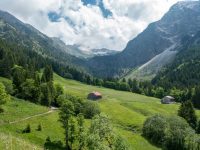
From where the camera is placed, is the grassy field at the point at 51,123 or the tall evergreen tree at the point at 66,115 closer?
the grassy field at the point at 51,123

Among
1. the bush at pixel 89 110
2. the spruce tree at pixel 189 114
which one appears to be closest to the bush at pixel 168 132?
the spruce tree at pixel 189 114

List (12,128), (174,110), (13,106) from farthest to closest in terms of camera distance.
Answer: (174,110) < (13,106) < (12,128)

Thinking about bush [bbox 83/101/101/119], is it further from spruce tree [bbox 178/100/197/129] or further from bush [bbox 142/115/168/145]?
spruce tree [bbox 178/100/197/129]

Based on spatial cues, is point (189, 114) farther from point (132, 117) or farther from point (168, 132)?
point (168, 132)

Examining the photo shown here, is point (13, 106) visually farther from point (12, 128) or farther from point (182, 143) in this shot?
point (182, 143)

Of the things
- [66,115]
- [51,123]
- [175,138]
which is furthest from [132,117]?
[66,115]

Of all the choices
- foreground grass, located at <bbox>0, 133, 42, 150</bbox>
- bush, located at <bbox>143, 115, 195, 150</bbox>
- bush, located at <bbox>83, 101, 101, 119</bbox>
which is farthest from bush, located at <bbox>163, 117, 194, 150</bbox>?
foreground grass, located at <bbox>0, 133, 42, 150</bbox>

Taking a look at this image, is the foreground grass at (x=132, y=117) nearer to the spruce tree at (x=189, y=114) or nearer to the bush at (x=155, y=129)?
the bush at (x=155, y=129)

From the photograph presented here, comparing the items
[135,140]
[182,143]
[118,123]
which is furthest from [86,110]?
[182,143]
